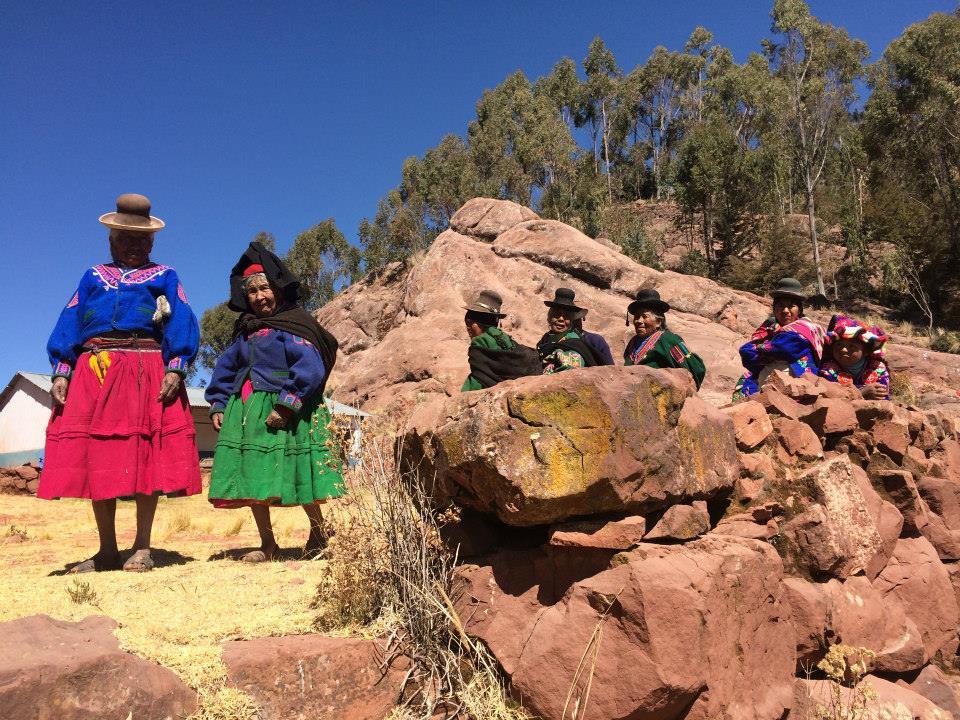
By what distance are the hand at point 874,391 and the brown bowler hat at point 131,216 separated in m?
5.07

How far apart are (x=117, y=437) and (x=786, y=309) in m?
4.86

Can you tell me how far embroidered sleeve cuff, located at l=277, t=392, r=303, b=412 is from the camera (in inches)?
161

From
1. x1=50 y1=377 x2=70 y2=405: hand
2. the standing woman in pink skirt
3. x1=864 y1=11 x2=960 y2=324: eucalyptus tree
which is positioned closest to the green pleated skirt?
the standing woman in pink skirt

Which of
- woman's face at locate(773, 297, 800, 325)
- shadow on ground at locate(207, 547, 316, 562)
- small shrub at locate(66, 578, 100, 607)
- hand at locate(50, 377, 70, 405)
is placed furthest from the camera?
woman's face at locate(773, 297, 800, 325)

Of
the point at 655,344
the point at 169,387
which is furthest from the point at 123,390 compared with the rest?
Result: the point at 655,344

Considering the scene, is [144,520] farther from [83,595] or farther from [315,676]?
[315,676]

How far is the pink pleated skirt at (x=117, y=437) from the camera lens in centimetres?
371

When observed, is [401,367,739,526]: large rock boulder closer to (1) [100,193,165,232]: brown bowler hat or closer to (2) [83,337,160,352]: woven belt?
(2) [83,337,160,352]: woven belt

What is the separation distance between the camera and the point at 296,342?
4293 mm

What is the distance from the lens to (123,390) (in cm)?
389

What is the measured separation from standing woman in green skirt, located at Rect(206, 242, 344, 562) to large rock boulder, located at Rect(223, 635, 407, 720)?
1.33m

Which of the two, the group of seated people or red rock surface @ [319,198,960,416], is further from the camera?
red rock surface @ [319,198,960,416]

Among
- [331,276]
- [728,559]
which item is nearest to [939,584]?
[728,559]

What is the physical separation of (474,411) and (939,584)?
10.0 feet
